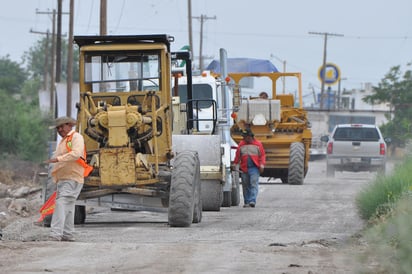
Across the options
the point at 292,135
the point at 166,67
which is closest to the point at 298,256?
the point at 166,67

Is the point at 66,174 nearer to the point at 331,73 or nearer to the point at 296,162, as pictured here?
the point at 296,162

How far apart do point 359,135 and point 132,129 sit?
69.9 feet

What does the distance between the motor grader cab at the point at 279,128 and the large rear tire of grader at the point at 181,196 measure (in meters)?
13.1

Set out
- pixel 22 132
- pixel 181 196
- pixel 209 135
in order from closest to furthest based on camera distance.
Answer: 1. pixel 181 196
2. pixel 209 135
3. pixel 22 132

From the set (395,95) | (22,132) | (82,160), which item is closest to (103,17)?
(22,132)

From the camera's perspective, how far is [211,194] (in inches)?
832

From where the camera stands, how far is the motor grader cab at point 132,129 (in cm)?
1697

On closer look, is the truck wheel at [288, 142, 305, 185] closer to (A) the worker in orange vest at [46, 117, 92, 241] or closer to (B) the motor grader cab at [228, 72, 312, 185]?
(B) the motor grader cab at [228, 72, 312, 185]

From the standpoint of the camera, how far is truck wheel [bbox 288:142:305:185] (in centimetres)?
3122

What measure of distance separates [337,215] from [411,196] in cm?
607

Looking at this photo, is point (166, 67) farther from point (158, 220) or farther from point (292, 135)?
point (292, 135)

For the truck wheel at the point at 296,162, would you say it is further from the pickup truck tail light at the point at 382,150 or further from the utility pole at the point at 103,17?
the utility pole at the point at 103,17

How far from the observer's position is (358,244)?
14172 millimetres

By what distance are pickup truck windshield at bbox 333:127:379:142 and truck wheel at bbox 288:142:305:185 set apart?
609 cm
